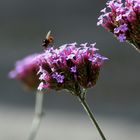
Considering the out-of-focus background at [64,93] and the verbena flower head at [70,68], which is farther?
the out-of-focus background at [64,93]

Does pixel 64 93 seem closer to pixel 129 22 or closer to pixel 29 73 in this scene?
pixel 29 73

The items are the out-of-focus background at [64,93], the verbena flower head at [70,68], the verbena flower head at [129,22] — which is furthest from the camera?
the out-of-focus background at [64,93]

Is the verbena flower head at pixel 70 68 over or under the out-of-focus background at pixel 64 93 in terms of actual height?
under

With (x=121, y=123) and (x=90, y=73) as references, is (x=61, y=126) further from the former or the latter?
(x=90, y=73)

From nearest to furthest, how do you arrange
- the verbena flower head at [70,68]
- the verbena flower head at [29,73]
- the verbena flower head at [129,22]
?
the verbena flower head at [129,22], the verbena flower head at [70,68], the verbena flower head at [29,73]

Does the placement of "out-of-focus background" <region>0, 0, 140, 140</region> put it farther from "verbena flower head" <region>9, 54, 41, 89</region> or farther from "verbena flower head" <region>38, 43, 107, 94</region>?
"verbena flower head" <region>38, 43, 107, 94</region>

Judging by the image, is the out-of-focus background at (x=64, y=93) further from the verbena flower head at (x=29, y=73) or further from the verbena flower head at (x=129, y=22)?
the verbena flower head at (x=129, y=22)

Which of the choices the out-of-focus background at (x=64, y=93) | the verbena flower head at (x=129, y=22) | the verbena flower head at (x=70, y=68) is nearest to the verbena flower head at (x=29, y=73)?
the verbena flower head at (x=70, y=68)

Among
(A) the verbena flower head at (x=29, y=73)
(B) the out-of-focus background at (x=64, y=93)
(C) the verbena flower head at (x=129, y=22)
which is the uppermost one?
(B) the out-of-focus background at (x=64, y=93)
